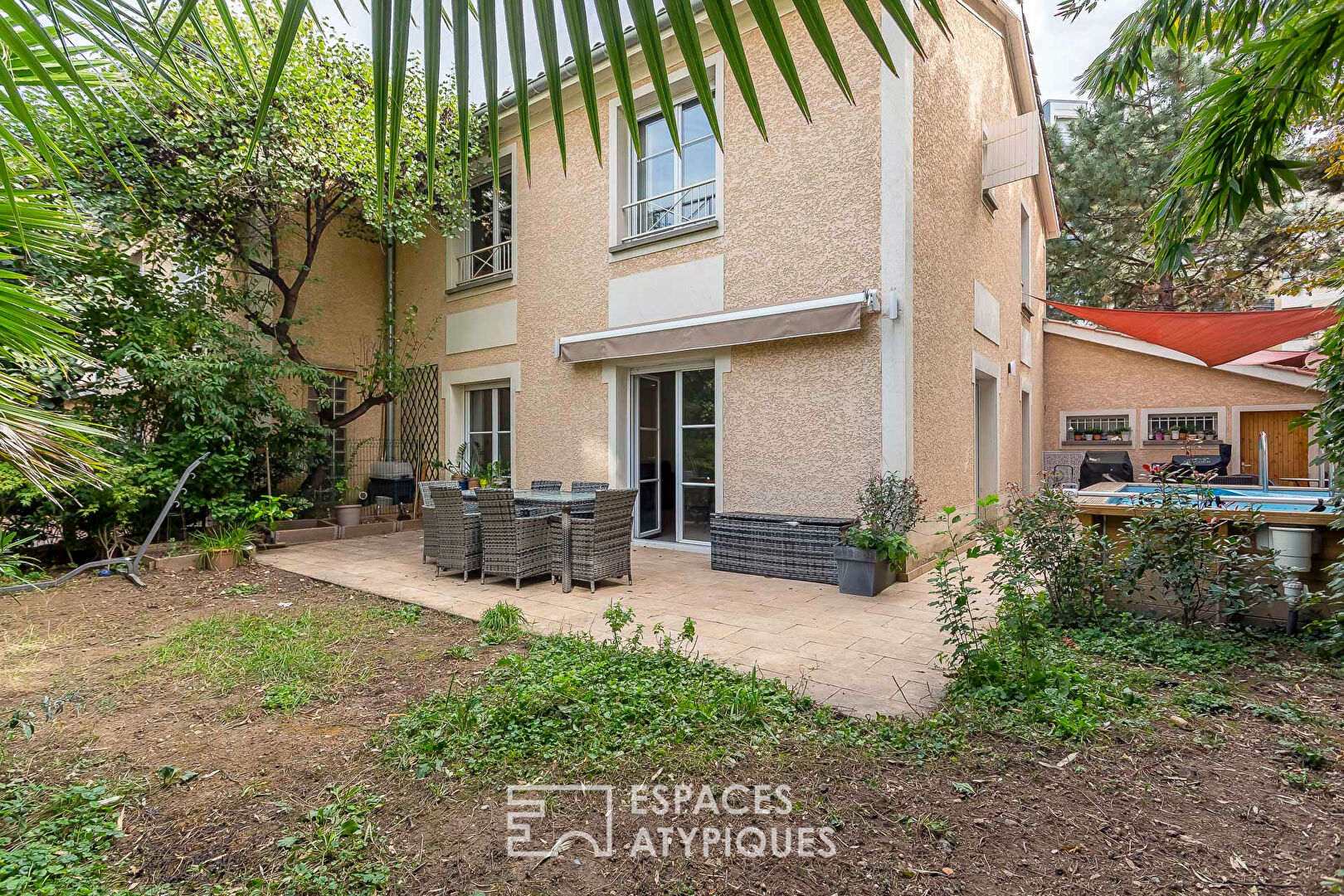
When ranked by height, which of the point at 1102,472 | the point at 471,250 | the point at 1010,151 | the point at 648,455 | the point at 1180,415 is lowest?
the point at 1102,472

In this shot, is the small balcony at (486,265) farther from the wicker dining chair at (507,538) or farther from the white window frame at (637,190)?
the wicker dining chair at (507,538)

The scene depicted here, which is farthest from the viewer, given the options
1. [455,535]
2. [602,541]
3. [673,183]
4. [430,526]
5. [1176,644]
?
[673,183]

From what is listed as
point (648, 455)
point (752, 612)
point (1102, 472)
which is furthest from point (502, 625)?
point (1102, 472)

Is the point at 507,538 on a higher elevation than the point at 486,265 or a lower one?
lower

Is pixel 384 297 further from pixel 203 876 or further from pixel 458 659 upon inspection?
pixel 203 876

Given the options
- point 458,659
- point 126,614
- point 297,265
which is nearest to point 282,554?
point 126,614

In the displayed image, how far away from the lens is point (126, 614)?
4.90 m

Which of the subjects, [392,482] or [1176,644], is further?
[392,482]

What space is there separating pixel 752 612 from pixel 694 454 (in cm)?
300

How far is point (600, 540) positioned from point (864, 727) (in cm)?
313

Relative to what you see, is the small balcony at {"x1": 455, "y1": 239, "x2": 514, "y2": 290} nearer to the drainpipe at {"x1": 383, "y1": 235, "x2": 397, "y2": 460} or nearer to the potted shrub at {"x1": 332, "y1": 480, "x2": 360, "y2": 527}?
the drainpipe at {"x1": 383, "y1": 235, "x2": 397, "y2": 460}

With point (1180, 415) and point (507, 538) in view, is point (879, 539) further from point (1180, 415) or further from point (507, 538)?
point (1180, 415)

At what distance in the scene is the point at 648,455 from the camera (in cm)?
827

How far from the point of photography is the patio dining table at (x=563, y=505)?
561 centimetres
